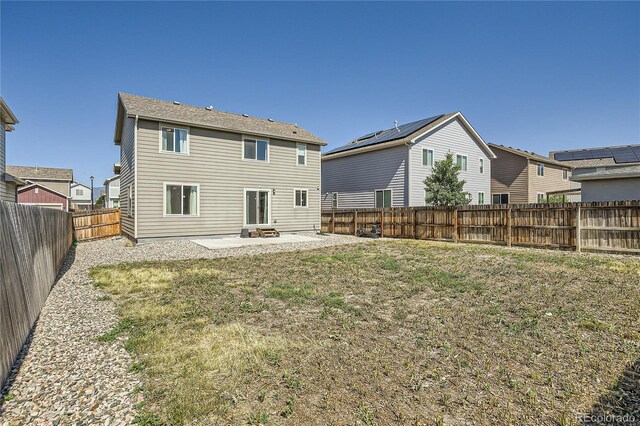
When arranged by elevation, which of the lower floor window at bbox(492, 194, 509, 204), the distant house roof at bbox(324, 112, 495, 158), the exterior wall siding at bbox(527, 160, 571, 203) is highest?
the distant house roof at bbox(324, 112, 495, 158)

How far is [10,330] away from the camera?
3.16 metres

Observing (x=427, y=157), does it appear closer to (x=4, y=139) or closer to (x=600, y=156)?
(x=600, y=156)

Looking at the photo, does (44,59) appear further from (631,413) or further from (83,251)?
(631,413)

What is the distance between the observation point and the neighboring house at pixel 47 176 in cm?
3969

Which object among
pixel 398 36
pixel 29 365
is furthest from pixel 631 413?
pixel 398 36

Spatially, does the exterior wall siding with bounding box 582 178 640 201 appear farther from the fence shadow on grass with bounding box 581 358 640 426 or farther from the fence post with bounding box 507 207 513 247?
the fence shadow on grass with bounding box 581 358 640 426

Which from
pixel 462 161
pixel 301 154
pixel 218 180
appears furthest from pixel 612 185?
pixel 218 180

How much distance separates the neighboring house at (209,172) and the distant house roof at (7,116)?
13.4 feet

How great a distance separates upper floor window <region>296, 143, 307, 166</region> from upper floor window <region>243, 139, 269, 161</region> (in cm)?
191

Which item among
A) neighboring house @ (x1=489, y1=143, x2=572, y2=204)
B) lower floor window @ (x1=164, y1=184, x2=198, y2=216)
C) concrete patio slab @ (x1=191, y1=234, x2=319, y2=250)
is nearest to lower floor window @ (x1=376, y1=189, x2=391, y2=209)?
concrete patio slab @ (x1=191, y1=234, x2=319, y2=250)

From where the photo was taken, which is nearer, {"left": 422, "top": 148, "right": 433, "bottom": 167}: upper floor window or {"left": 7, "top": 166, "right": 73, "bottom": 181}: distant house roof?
{"left": 422, "top": 148, "right": 433, "bottom": 167}: upper floor window

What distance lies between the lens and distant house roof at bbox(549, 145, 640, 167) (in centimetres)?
2461

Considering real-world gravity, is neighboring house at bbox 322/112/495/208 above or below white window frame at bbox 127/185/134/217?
above

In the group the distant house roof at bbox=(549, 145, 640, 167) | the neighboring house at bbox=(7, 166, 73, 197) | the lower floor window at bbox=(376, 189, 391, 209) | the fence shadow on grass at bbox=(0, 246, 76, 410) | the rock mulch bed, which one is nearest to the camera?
the rock mulch bed
